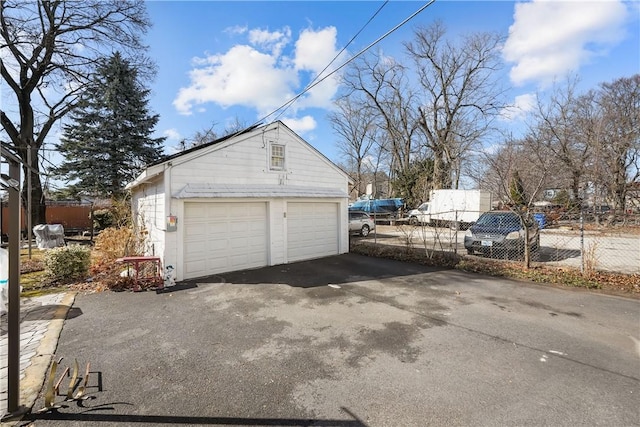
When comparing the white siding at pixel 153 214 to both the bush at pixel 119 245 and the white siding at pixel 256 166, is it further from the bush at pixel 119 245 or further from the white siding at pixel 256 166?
the white siding at pixel 256 166

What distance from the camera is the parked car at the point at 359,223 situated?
17158mm

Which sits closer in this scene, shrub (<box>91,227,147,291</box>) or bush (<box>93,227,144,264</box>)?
shrub (<box>91,227,147,291</box>)

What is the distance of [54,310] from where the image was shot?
5773 millimetres

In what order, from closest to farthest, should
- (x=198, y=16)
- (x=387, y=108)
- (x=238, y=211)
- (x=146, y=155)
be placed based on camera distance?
(x=198, y=16) → (x=238, y=211) → (x=146, y=155) → (x=387, y=108)

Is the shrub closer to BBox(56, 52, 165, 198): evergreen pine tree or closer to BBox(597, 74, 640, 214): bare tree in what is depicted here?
BBox(56, 52, 165, 198): evergreen pine tree

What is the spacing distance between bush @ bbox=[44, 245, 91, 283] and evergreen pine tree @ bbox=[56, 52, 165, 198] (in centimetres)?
1066

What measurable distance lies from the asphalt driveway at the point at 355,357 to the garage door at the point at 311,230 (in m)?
3.66

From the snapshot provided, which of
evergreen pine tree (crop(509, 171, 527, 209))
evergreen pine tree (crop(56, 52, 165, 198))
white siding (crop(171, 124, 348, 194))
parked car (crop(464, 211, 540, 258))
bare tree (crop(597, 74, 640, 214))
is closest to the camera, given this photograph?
white siding (crop(171, 124, 348, 194))

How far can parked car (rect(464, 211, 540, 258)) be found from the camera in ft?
31.4

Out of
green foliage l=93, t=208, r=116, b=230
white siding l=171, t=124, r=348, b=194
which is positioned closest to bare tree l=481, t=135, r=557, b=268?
white siding l=171, t=124, r=348, b=194

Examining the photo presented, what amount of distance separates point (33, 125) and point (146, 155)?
5346mm

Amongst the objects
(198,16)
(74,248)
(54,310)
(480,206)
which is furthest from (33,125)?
(480,206)

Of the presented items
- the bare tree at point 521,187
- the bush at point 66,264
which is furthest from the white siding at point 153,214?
the bare tree at point 521,187

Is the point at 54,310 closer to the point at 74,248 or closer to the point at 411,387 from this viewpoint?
the point at 74,248
